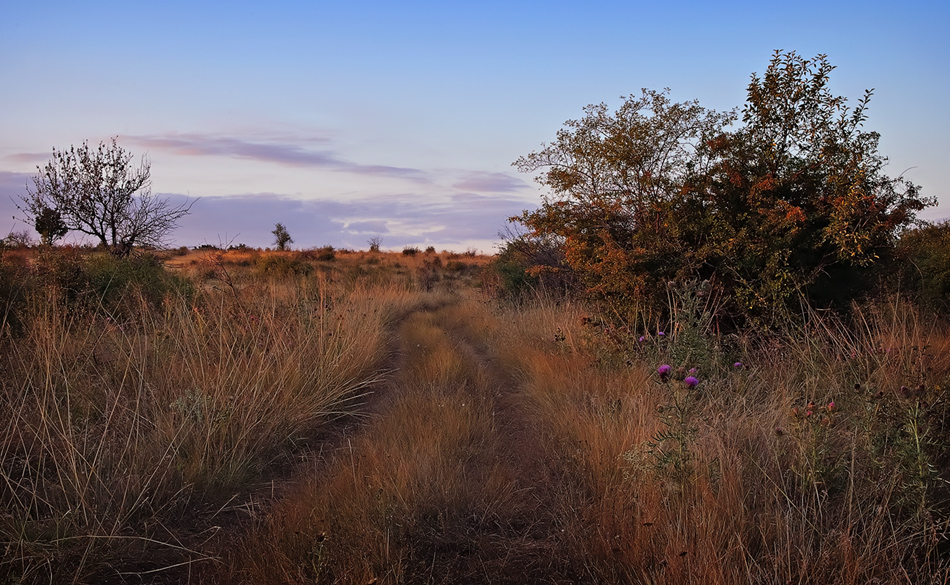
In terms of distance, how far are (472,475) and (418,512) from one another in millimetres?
792

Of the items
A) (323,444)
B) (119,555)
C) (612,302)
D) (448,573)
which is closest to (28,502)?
(119,555)

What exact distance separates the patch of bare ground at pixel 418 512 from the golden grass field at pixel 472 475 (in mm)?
16

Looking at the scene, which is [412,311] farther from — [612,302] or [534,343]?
[612,302]

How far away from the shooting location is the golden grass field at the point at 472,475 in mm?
2826

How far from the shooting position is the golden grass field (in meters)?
2.83

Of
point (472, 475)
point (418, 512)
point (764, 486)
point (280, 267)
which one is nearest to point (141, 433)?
point (418, 512)

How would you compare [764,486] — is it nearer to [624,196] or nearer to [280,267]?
[624,196]

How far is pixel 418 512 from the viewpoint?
11.3 feet

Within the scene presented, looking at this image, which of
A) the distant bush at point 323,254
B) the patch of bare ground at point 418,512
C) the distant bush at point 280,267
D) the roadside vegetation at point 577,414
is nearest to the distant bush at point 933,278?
the roadside vegetation at point 577,414

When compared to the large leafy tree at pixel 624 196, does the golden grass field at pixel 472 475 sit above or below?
below

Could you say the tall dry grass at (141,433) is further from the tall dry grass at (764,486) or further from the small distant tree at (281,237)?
the small distant tree at (281,237)

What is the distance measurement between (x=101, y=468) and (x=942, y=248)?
44.6 feet

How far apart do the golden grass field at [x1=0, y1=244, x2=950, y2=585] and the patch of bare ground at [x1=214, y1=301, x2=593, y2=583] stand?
0.05ft

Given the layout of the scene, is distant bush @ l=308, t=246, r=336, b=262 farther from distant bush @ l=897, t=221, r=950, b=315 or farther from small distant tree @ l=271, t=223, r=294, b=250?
distant bush @ l=897, t=221, r=950, b=315
